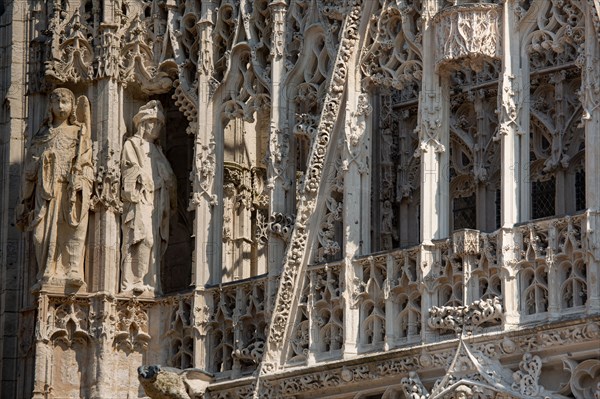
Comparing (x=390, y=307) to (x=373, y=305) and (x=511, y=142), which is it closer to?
(x=373, y=305)

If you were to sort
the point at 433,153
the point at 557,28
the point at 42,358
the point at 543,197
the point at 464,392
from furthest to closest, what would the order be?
the point at 543,197
the point at 42,358
the point at 433,153
the point at 557,28
the point at 464,392

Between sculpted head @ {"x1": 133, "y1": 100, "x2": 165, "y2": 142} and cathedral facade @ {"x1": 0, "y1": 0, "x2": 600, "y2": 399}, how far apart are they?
3 cm

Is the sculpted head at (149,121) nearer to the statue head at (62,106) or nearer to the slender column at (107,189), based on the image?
the slender column at (107,189)

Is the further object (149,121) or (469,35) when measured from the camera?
(149,121)

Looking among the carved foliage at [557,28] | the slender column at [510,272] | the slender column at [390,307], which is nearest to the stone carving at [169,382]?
the slender column at [390,307]

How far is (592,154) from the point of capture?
25.9 meters

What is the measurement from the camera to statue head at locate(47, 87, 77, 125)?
2962 centimetres

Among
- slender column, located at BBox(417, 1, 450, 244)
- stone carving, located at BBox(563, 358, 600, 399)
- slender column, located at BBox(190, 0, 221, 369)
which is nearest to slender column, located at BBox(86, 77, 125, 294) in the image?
slender column, located at BBox(190, 0, 221, 369)

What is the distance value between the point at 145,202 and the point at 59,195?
88cm

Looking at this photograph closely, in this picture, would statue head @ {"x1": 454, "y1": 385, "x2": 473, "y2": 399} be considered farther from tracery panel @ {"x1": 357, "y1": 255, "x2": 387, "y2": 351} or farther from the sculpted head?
the sculpted head

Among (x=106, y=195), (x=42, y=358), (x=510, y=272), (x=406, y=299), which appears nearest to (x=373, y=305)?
(x=406, y=299)

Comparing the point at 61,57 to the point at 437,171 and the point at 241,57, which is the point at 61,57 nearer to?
the point at 241,57

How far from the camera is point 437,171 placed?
27000mm

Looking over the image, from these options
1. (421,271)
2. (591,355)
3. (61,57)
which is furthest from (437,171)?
(61,57)
